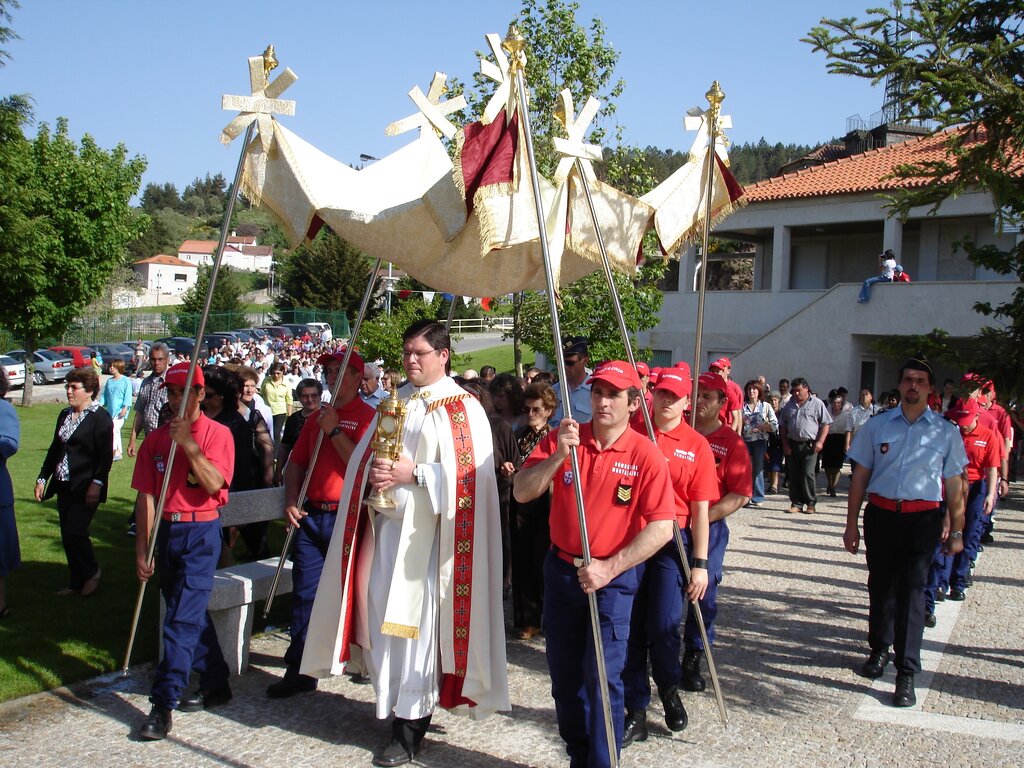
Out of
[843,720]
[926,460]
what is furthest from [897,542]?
[843,720]

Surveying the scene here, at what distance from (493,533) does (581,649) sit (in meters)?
0.84

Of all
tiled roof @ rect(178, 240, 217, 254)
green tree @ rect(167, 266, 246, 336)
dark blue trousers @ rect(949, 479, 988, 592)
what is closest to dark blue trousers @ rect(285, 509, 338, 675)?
dark blue trousers @ rect(949, 479, 988, 592)

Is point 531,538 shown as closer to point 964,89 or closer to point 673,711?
point 673,711

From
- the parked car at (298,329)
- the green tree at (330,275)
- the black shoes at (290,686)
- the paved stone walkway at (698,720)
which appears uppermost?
the green tree at (330,275)

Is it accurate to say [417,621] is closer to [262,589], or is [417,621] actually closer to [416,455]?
[416,455]

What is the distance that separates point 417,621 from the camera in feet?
15.8

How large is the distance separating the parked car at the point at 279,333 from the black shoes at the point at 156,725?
4534 centimetres

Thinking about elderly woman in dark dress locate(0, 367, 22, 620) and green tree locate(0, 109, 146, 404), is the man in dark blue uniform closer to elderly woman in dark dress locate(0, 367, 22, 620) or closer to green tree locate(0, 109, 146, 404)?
elderly woman in dark dress locate(0, 367, 22, 620)

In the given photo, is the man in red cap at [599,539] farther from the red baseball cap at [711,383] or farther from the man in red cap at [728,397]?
the man in red cap at [728,397]

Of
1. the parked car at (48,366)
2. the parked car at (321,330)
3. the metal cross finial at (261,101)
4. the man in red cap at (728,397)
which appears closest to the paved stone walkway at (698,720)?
the man in red cap at (728,397)

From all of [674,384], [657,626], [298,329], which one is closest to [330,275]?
[298,329]

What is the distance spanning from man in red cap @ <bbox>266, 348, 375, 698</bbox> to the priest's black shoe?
103cm

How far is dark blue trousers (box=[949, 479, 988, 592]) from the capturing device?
8625 mm

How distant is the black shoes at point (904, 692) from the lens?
580 centimetres
